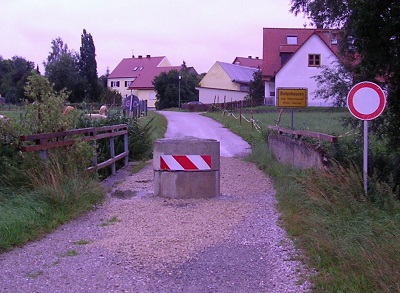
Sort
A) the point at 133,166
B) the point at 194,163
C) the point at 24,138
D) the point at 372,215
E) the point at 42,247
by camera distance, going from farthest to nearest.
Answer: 1. the point at 133,166
2. the point at 194,163
3. the point at 24,138
4. the point at 372,215
5. the point at 42,247

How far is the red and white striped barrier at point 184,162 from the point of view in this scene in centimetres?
1080

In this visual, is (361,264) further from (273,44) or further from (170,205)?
(273,44)

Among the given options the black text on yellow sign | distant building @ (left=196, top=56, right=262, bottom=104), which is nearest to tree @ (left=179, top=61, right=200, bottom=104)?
distant building @ (left=196, top=56, right=262, bottom=104)

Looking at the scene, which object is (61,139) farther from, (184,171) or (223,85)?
A: (223,85)

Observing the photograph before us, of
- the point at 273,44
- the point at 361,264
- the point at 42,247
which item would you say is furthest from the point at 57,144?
the point at 273,44

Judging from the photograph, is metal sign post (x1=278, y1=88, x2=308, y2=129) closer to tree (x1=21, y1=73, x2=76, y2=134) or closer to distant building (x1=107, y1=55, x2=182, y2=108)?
tree (x1=21, y1=73, x2=76, y2=134)

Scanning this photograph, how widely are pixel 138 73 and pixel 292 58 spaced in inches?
1979

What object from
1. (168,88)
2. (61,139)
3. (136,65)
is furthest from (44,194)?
(136,65)

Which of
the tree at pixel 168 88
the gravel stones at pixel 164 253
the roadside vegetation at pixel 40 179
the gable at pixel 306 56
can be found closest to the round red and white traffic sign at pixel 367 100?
the gravel stones at pixel 164 253

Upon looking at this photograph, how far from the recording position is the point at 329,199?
8.83 m

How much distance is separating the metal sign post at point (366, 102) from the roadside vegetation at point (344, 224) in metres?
0.53

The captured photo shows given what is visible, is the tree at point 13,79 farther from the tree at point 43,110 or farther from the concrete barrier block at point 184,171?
the concrete barrier block at point 184,171

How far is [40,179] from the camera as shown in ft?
31.1

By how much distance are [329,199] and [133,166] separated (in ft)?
26.7
